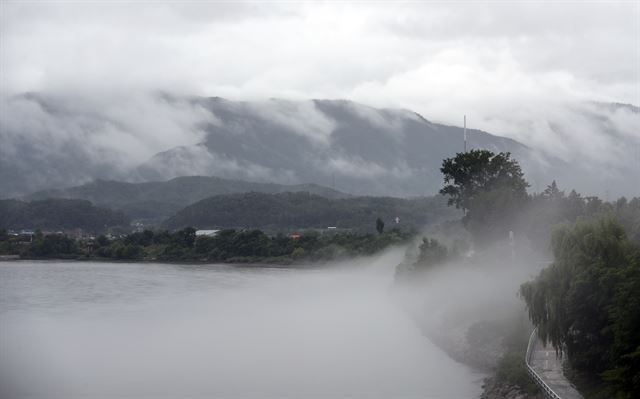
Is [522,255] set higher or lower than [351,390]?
higher

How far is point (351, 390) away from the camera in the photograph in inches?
1225

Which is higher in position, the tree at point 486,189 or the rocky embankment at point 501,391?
the tree at point 486,189

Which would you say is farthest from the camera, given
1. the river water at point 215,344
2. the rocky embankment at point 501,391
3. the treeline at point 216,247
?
the treeline at point 216,247

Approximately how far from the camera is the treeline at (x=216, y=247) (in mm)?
106000

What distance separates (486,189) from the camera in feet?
197

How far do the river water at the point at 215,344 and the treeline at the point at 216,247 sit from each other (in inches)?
1193

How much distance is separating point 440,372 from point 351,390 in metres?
5.42

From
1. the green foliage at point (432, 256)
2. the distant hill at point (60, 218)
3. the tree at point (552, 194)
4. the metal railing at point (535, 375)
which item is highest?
the tree at point (552, 194)

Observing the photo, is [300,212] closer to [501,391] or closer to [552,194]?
[552,194]

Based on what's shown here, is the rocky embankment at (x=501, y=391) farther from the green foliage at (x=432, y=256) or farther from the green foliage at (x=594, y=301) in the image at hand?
the green foliage at (x=432, y=256)

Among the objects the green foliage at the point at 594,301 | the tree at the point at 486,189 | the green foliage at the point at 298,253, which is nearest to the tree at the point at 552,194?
the tree at the point at 486,189

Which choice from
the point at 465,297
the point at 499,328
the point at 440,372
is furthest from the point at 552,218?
the point at 440,372

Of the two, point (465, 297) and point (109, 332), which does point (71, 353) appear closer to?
point (109, 332)

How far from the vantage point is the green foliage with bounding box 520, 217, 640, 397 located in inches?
853
